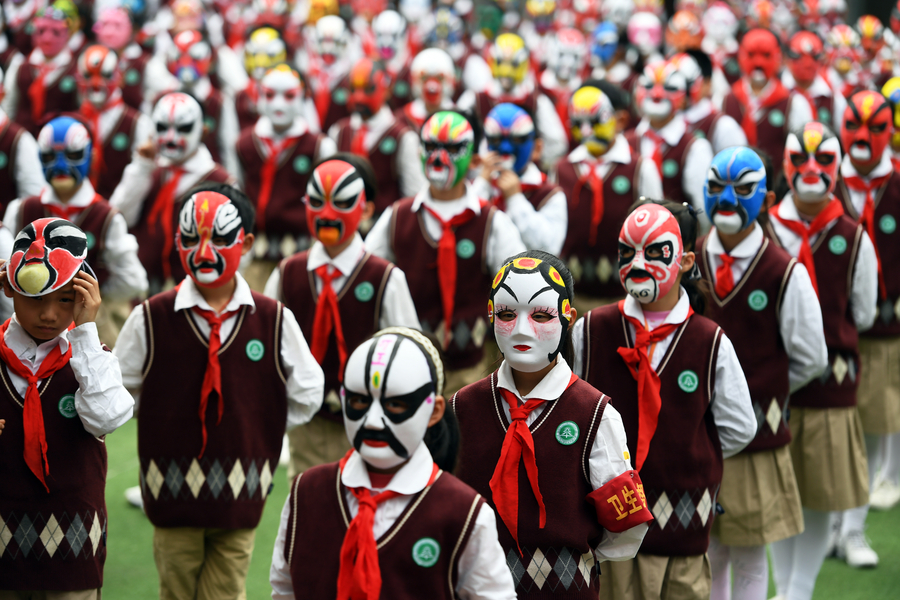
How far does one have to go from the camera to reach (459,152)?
5500 millimetres

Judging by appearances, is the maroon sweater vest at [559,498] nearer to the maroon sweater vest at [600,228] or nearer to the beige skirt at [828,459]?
the beige skirt at [828,459]

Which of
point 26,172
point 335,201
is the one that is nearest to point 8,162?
point 26,172

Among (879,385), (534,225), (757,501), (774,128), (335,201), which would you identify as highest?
(774,128)

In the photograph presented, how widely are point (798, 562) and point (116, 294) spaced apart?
3.67 metres

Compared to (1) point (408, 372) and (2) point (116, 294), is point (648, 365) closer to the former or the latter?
(1) point (408, 372)

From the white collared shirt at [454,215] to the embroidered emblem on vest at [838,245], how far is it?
148 cm

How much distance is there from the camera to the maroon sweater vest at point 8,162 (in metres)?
6.80

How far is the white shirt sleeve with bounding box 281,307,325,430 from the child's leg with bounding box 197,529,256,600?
0.56m

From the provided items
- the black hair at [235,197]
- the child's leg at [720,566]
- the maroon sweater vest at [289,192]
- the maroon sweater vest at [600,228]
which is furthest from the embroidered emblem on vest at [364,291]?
the maroon sweater vest at [289,192]

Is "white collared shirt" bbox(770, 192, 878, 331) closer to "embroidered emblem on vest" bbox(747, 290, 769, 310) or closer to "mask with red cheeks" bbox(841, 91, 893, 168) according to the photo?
"embroidered emblem on vest" bbox(747, 290, 769, 310)

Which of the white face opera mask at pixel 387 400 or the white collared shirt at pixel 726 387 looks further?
the white collared shirt at pixel 726 387

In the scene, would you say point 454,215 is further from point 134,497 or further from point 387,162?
point 387,162

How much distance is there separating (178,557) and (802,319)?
2.61 metres

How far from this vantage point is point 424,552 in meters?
2.76
